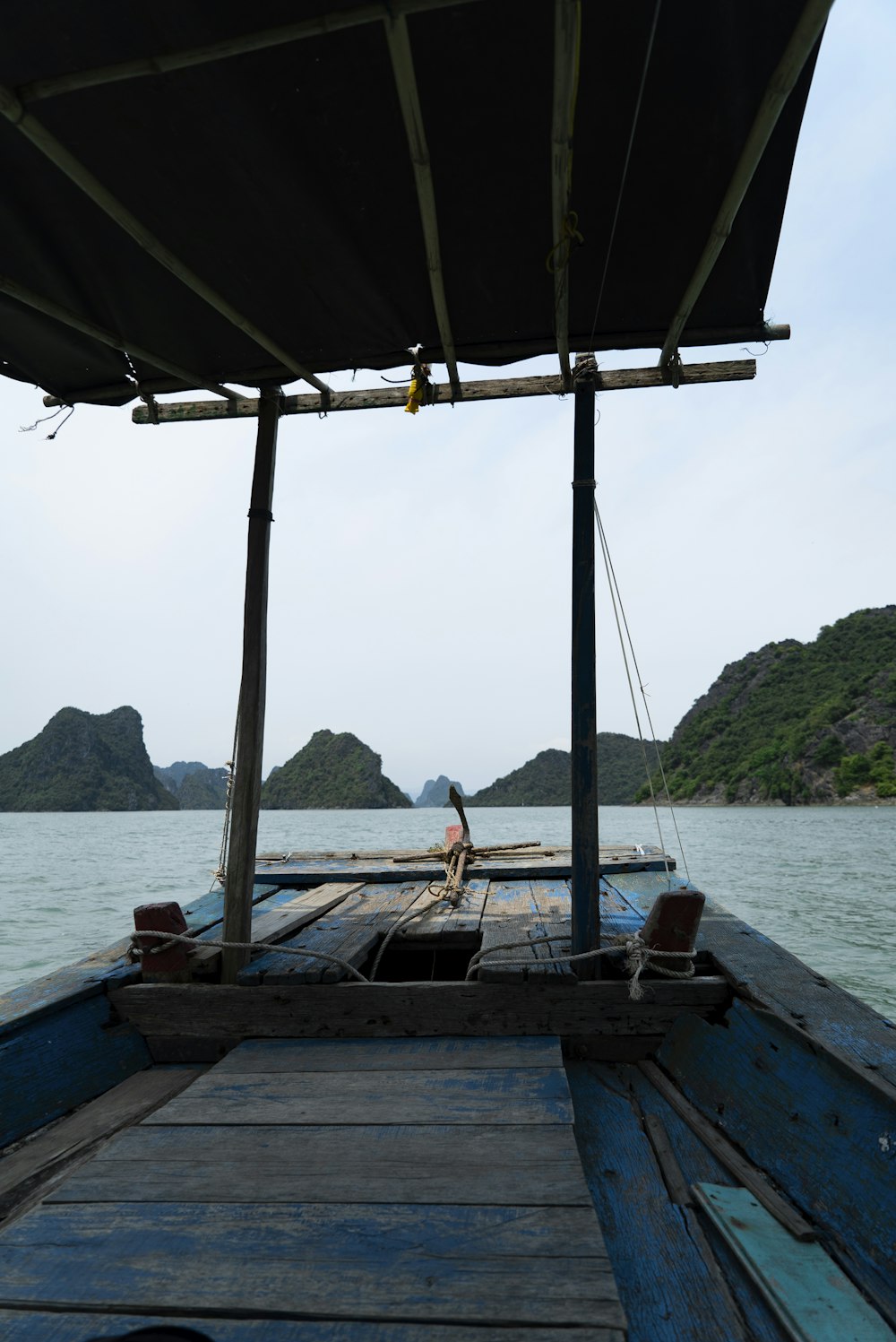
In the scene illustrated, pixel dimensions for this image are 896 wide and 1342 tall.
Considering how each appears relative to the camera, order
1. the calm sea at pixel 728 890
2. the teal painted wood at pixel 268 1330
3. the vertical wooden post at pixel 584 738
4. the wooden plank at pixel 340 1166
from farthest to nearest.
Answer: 1. the calm sea at pixel 728 890
2. the vertical wooden post at pixel 584 738
3. the wooden plank at pixel 340 1166
4. the teal painted wood at pixel 268 1330

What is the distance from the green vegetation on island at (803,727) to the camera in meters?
53.7

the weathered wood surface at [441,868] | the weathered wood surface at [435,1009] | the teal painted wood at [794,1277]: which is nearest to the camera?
the teal painted wood at [794,1277]

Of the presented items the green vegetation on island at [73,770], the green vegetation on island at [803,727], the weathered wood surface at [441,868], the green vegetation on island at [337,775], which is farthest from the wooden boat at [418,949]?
the green vegetation on island at [73,770]

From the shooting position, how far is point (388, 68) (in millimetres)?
1842

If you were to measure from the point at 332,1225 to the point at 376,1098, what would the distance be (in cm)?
64

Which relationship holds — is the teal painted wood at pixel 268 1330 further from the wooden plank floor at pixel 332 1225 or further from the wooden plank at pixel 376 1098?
the wooden plank at pixel 376 1098

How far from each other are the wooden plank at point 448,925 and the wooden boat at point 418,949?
0.02 m

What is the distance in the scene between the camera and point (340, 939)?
10.7ft

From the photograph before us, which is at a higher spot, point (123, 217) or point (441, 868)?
point (123, 217)

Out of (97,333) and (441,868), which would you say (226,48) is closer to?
(97,333)

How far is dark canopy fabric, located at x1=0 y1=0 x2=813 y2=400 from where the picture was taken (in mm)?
1730

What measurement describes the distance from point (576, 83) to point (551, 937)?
2.68m

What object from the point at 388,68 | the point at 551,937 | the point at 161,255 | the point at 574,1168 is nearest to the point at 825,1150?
the point at 574,1168

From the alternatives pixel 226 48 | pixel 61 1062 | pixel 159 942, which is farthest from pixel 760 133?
pixel 61 1062
